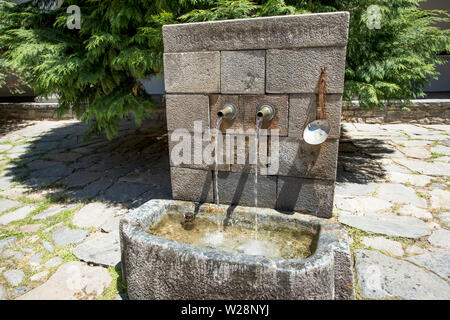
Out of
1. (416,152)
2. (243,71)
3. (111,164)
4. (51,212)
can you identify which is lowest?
(51,212)

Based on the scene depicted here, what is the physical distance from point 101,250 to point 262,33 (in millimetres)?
2474

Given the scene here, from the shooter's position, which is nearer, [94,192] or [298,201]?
[298,201]

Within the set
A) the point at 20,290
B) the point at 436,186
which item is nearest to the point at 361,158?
the point at 436,186

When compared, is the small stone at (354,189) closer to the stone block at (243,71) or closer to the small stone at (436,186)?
the small stone at (436,186)

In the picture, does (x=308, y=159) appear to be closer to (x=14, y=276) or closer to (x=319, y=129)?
(x=319, y=129)

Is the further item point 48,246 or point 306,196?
point 48,246

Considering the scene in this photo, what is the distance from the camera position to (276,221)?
8.26ft

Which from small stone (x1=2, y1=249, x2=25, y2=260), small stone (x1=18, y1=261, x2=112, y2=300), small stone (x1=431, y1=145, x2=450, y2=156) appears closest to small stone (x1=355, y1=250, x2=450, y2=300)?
small stone (x1=18, y1=261, x2=112, y2=300)

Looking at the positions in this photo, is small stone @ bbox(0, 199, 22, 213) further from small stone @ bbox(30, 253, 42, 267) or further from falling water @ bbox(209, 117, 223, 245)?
falling water @ bbox(209, 117, 223, 245)

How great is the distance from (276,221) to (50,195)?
3.38 metres

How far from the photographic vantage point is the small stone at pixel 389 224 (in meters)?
3.03

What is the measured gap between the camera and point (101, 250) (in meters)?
2.98

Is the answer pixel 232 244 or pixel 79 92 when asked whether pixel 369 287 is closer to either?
pixel 232 244
